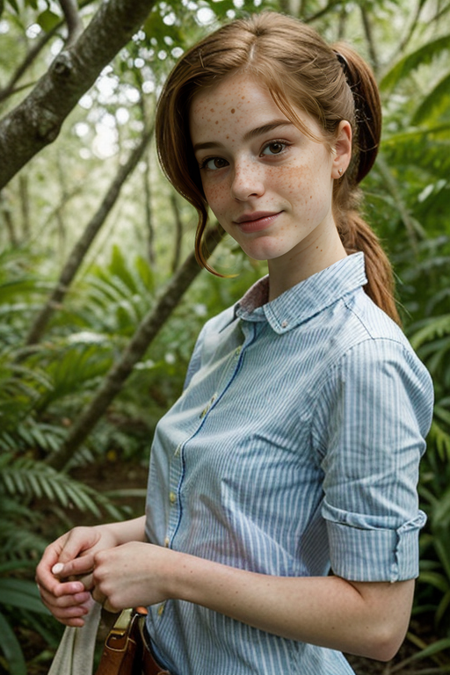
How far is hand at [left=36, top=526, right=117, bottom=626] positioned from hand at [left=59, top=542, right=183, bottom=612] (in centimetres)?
13

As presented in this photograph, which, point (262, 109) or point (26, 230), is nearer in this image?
point (262, 109)

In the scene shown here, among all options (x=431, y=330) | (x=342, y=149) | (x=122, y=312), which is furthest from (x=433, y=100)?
(x=122, y=312)

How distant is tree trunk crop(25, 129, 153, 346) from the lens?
3445 mm

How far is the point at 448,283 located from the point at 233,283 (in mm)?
1682

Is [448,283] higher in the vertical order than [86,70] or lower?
lower

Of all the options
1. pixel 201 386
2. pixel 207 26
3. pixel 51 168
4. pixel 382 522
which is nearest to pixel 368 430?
pixel 382 522

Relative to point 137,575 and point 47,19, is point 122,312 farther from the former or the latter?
point 137,575

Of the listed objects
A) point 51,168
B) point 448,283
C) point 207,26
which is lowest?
point 448,283

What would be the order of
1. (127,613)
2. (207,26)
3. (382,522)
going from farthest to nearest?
(207,26) < (127,613) < (382,522)

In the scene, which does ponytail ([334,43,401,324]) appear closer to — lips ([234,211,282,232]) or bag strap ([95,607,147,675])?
lips ([234,211,282,232])

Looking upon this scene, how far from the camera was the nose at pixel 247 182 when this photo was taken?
1.13 meters

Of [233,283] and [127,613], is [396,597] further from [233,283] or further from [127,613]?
[233,283]

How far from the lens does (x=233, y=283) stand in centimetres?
479

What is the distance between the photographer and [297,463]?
1074mm
